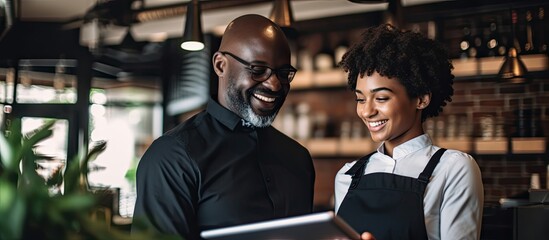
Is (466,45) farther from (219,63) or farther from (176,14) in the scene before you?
(219,63)

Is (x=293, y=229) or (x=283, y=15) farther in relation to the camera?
(x=283, y=15)

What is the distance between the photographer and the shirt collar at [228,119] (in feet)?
6.59

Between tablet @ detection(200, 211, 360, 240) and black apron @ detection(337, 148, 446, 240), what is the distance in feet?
1.93

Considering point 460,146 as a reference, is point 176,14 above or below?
above

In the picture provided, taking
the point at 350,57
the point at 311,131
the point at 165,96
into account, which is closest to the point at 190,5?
the point at 350,57

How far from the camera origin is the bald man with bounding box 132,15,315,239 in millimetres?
1818

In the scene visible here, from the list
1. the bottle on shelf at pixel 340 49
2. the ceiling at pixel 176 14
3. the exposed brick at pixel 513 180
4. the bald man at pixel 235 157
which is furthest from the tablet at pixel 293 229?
the bottle on shelf at pixel 340 49

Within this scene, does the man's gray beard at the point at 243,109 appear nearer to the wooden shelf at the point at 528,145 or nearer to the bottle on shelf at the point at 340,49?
the wooden shelf at the point at 528,145

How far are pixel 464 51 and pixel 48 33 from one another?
11.6 ft

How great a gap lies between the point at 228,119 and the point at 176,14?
130 inches

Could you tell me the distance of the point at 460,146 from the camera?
456 centimetres

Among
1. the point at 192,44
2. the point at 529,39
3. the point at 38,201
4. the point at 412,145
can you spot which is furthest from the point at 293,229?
the point at 529,39

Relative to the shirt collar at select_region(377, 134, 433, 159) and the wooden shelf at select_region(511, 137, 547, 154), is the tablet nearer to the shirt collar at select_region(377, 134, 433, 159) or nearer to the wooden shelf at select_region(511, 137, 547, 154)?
the shirt collar at select_region(377, 134, 433, 159)

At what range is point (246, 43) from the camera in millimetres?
1966
